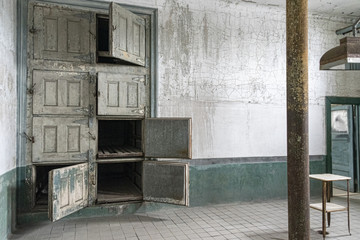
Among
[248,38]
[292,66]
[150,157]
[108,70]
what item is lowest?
[150,157]

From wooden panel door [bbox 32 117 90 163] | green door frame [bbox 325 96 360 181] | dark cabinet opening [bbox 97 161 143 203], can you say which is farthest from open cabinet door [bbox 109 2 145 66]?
green door frame [bbox 325 96 360 181]

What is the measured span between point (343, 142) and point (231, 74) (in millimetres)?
3331

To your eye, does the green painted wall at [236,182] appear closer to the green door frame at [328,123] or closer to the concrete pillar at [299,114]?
the green door frame at [328,123]

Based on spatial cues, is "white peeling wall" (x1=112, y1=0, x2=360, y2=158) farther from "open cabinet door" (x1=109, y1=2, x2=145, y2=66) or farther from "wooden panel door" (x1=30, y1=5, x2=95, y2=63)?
"wooden panel door" (x1=30, y1=5, x2=95, y2=63)

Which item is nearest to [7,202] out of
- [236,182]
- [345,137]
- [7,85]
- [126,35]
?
[7,85]

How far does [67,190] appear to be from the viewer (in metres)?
3.38

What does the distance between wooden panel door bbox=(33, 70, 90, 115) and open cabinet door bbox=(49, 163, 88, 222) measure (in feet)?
2.73

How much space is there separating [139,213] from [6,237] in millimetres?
1743

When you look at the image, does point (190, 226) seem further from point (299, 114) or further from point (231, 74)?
point (231, 74)

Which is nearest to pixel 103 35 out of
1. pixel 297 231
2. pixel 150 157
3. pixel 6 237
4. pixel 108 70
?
pixel 108 70

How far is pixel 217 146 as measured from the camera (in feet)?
15.4

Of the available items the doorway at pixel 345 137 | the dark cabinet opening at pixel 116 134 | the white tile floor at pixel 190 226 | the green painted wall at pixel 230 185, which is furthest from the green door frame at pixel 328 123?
the dark cabinet opening at pixel 116 134

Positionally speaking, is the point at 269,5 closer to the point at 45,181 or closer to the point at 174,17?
the point at 174,17

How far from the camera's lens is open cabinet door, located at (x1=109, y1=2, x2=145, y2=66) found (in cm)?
354
